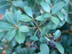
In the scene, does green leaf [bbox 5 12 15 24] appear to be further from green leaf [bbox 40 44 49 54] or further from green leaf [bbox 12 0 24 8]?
green leaf [bbox 40 44 49 54]

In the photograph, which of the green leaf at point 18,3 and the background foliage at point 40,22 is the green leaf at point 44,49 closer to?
the background foliage at point 40,22

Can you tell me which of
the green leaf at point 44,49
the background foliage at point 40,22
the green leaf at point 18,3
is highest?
the green leaf at point 18,3

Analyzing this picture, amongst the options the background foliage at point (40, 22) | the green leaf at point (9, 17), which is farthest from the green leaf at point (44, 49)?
the green leaf at point (9, 17)

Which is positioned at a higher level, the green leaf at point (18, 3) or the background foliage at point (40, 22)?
the green leaf at point (18, 3)

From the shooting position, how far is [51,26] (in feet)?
2.76

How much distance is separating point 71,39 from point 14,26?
697 mm

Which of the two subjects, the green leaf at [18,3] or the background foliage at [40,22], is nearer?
the background foliage at [40,22]

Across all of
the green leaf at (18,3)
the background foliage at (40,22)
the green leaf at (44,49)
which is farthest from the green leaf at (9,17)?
the green leaf at (44,49)

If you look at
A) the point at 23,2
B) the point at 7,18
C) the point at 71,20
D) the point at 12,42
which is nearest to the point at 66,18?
the point at 71,20

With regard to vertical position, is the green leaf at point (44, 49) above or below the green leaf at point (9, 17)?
below

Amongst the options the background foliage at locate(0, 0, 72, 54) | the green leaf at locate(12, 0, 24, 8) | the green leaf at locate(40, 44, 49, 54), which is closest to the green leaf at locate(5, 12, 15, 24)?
the background foliage at locate(0, 0, 72, 54)

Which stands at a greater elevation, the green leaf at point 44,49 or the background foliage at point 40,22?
the background foliage at point 40,22

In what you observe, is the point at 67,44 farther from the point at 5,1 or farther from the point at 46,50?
the point at 5,1

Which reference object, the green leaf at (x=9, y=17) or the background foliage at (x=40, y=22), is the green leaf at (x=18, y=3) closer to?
the background foliage at (x=40, y=22)
